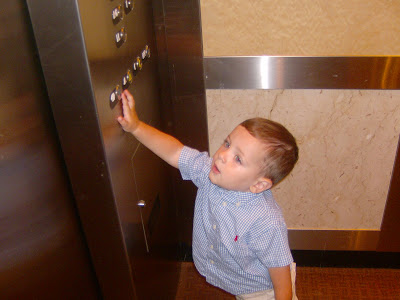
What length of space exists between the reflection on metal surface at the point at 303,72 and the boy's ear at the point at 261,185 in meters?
0.44

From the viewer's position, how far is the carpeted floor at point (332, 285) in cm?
150

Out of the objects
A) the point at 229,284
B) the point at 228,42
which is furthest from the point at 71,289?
the point at 228,42

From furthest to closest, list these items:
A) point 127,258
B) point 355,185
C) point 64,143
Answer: point 355,185, point 127,258, point 64,143

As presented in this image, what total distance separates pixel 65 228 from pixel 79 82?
0.33 metres

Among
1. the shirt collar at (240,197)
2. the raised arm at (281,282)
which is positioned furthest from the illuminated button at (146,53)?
the raised arm at (281,282)

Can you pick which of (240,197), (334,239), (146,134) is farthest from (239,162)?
(334,239)

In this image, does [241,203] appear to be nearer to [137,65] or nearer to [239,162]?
[239,162]

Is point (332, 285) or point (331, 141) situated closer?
point (331, 141)

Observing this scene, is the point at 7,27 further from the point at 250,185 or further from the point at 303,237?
the point at 303,237

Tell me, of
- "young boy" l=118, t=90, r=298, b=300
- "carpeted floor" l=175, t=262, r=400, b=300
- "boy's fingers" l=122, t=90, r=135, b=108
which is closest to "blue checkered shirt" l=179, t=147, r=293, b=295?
"young boy" l=118, t=90, r=298, b=300

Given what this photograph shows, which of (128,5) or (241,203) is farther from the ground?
(128,5)

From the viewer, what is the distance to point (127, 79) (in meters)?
0.85

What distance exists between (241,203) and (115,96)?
15.5 inches

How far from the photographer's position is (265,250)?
96 cm
